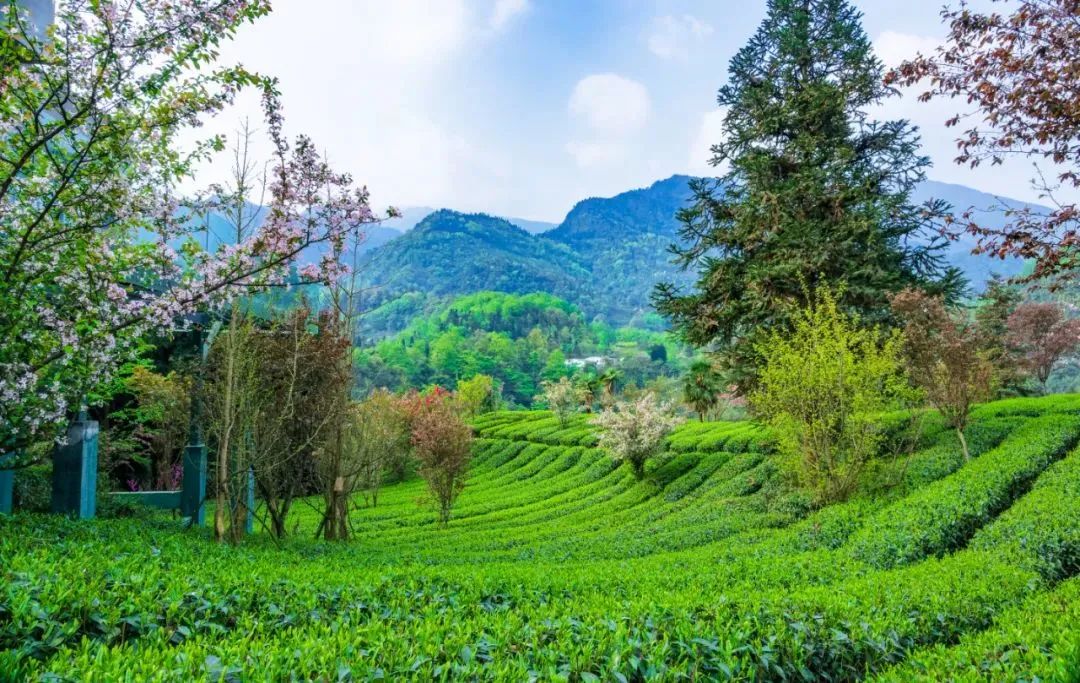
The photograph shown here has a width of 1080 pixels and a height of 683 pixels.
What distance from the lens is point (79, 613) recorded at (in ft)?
11.6

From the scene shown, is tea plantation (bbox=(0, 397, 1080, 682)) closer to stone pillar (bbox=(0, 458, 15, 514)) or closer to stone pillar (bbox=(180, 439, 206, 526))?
stone pillar (bbox=(180, 439, 206, 526))

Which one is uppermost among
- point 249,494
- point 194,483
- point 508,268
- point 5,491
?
point 508,268

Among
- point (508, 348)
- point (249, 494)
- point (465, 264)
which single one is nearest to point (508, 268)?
point (465, 264)

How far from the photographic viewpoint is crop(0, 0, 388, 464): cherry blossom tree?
16.8 ft

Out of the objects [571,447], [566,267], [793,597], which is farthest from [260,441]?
[566,267]

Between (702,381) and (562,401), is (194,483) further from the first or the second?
(562,401)

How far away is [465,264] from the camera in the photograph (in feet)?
478

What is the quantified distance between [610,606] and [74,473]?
29.0ft

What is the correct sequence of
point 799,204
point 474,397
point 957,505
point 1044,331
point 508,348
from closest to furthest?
1. point 957,505
2. point 799,204
3. point 1044,331
4. point 474,397
5. point 508,348

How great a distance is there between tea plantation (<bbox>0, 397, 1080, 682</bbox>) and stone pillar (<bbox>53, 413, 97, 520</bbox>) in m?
1.38

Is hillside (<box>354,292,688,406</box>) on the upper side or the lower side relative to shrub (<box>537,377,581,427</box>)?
upper

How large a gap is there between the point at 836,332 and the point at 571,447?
794 inches

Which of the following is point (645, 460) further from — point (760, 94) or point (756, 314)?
point (760, 94)

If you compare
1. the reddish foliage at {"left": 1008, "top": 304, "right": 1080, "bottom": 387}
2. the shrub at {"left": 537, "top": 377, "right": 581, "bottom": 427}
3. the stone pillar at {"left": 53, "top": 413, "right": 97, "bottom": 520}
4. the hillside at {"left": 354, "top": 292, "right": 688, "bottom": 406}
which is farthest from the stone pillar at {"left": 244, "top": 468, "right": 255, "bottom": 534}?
the hillside at {"left": 354, "top": 292, "right": 688, "bottom": 406}
